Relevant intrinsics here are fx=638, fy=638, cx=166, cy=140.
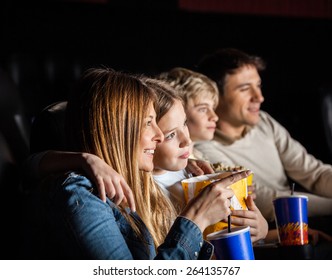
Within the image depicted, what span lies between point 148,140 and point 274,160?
1.16 meters

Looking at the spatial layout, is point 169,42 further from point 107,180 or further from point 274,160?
point 107,180

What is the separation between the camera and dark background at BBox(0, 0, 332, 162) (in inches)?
123

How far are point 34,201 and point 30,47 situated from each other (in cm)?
219

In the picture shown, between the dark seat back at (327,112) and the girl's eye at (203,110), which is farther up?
the girl's eye at (203,110)

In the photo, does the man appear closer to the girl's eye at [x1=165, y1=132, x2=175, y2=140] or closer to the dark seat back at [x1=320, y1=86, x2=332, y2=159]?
the dark seat back at [x1=320, y1=86, x2=332, y2=159]

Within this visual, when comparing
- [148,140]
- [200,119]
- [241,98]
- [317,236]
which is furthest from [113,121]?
[241,98]

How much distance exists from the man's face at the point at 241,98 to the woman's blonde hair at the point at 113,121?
106 cm

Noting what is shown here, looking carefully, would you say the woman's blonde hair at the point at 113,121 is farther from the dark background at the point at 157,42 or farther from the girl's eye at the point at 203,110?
the dark background at the point at 157,42

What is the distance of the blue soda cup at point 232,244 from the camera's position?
1258 mm

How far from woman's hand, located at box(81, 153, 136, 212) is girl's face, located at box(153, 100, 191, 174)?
1.26ft

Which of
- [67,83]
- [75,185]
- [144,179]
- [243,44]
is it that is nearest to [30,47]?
[67,83]

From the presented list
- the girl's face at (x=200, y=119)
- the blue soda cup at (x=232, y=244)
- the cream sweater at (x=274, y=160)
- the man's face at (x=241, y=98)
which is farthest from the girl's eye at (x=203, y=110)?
the blue soda cup at (x=232, y=244)

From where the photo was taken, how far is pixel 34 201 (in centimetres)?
131

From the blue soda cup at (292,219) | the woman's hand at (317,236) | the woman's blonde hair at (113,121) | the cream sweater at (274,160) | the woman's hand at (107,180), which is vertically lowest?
the woman's hand at (317,236)
